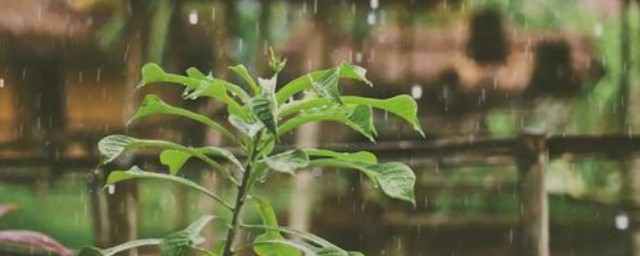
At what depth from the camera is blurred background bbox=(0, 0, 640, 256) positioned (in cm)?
474

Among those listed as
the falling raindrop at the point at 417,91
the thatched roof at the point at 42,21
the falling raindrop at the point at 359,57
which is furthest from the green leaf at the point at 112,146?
the falling raindrop at the point at 417,91

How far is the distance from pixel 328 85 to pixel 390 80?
4.62 m

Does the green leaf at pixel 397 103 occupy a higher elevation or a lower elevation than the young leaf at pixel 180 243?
higher

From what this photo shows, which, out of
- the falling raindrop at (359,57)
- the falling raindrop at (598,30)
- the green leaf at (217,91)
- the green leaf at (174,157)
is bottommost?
the green leaf at (174,157)

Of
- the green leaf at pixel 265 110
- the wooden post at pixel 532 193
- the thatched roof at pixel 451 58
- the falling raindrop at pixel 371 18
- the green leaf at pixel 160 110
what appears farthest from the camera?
the thatched roof at pixel 451 58

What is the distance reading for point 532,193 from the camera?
1956 mm

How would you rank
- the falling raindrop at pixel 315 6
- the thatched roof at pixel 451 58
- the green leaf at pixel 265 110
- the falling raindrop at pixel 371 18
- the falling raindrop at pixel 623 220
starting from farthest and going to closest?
the thatched roof at pixel 451 58
the falling raindrop at pixel 371 18
the falling raindrop at pixel 315 6
the falling raindrop at pixel 623 220
the green leaf at pixel 265 110

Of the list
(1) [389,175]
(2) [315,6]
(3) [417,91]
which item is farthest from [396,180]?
(3) [417,91]

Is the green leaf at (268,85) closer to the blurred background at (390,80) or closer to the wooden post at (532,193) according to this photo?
the wooden post at (532,193)

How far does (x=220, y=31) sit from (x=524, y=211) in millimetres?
3054

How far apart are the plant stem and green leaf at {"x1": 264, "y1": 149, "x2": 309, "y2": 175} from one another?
3 centimetres

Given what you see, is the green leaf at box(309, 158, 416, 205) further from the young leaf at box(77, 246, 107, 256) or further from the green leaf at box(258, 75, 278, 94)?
the young leaf at box(77, 246, 107, 256)

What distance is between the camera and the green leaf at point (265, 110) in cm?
66

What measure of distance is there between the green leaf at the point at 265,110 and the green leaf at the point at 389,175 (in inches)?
3.1
